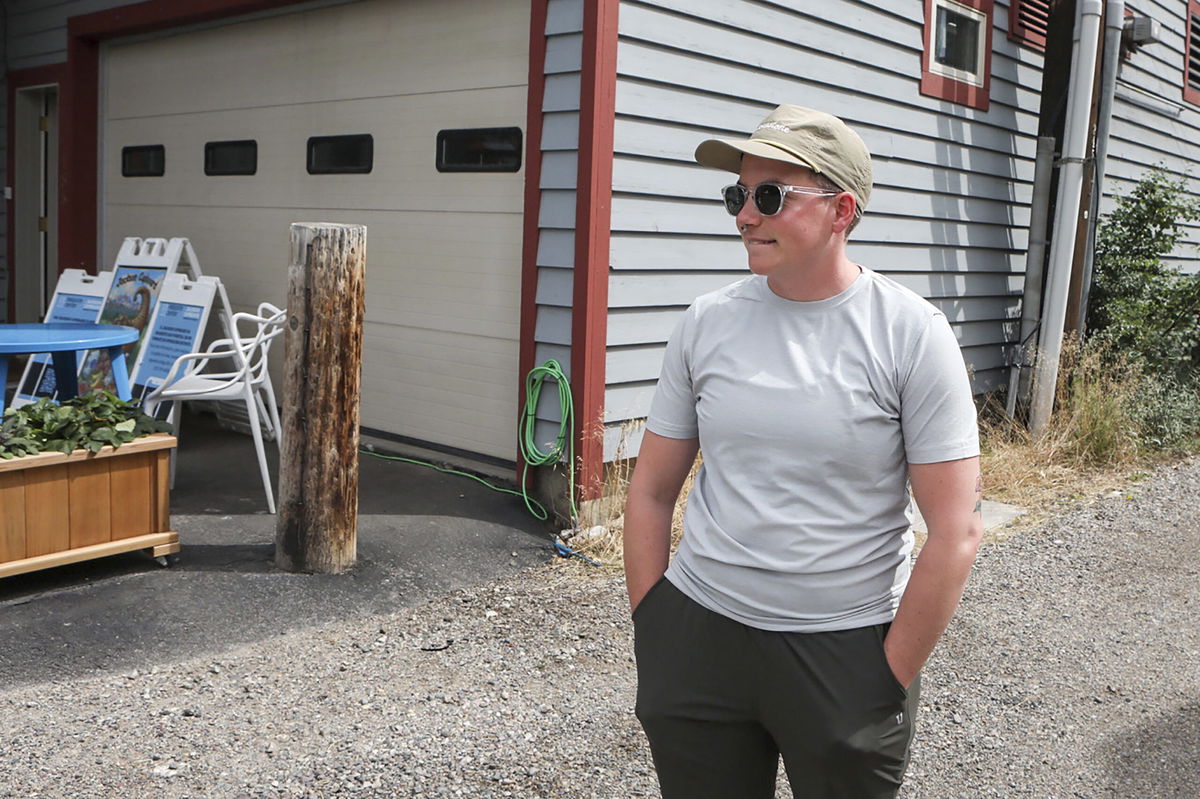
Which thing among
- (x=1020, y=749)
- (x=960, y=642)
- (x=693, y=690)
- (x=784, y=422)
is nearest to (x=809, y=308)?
(x=784, y=422)

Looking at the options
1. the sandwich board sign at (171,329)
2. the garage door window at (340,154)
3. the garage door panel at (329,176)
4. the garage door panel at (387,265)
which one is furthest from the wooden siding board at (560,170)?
the sandwich board sign at (171,329)

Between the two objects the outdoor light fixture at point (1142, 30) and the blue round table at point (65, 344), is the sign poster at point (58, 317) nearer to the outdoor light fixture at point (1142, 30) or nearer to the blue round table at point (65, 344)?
the blue round table at point (65, 344)

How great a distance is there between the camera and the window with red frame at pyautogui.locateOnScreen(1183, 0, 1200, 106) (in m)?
10.6

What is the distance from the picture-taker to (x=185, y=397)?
17.7 feet

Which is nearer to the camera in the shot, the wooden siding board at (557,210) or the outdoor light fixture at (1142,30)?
the wooden siding board at (557,210)

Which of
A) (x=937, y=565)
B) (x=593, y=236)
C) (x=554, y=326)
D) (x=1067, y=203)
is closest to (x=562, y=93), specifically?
(x=593, y=236)

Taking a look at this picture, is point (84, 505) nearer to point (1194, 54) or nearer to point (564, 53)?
point (564, 53)

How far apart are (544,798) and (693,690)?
1.25 metres

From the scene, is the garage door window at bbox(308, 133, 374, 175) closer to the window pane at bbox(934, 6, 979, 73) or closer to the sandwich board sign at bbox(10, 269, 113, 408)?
the sandwich board sign at bbox(10, 269, 113, 408)

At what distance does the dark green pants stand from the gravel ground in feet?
3.90

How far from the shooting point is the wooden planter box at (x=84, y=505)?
13.3ft

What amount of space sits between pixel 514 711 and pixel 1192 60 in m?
10.1

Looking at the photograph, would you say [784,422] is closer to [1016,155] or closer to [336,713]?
[336,713]

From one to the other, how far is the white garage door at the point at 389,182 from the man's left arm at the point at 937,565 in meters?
3.97
